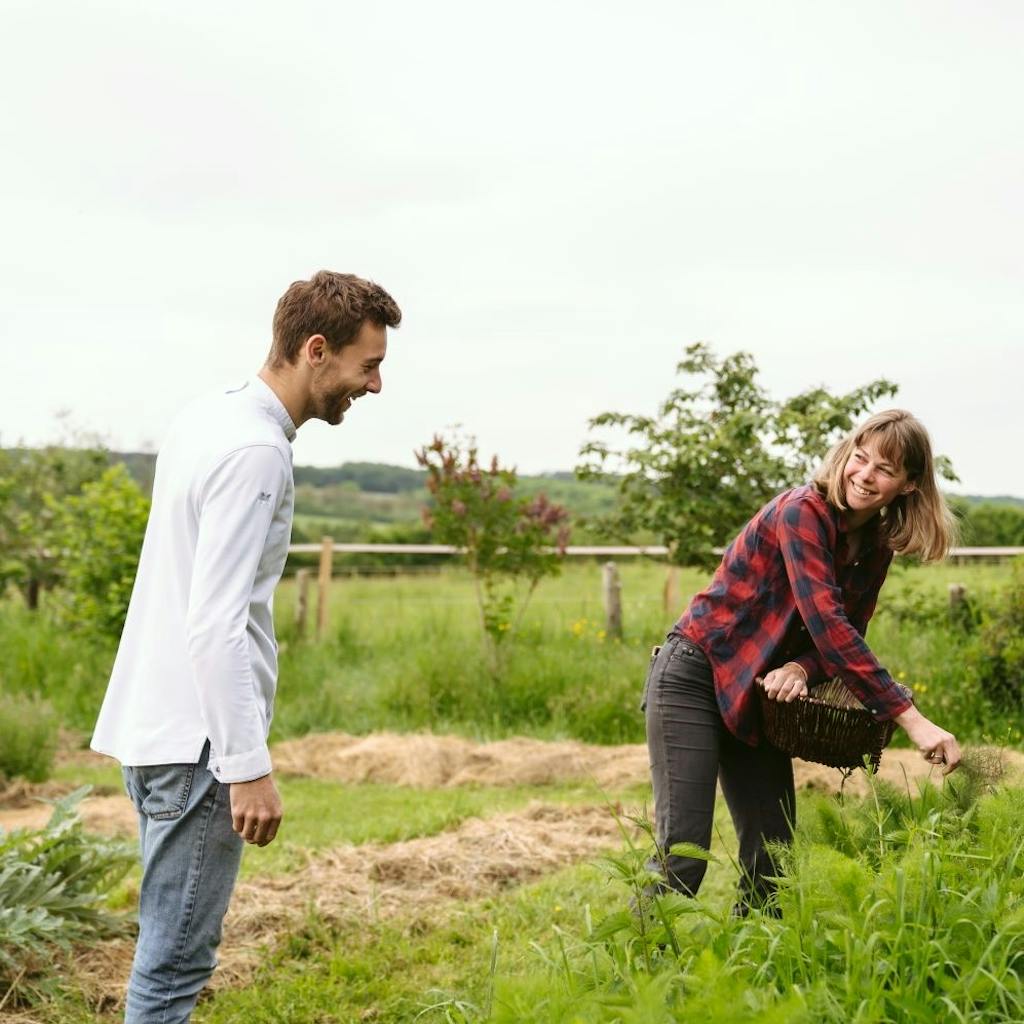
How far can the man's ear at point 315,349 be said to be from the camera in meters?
3.05

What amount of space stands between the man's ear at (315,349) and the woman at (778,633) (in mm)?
1407

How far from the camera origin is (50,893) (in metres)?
4.57

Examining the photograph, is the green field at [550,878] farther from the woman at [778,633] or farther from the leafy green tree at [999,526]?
the leafy green tree at [999,526]

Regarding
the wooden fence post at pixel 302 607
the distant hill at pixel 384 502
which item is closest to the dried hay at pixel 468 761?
the wooden fence post at pixel 302 607

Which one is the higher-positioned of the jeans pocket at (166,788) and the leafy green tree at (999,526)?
the leafy green tree at (999,526)

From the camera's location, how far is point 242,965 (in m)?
4.82

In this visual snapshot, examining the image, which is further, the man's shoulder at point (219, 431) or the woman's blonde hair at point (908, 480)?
the woman's blonde hair at point (908, 480)

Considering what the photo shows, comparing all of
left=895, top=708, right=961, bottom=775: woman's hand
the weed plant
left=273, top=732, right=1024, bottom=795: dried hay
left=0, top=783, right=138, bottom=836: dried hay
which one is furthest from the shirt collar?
left=273, top=732, right=1024, bottom=795: dried hay

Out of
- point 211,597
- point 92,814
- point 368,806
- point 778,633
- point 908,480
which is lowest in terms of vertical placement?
point 92,814

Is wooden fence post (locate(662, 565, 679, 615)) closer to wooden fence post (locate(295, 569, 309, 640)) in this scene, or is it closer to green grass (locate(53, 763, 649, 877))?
wooden fence post (locate(295, 569, 309, 640))

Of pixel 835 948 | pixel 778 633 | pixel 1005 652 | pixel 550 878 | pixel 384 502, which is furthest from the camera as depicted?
pixel 384 502

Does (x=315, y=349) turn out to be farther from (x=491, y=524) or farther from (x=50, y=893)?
(x=491, y=524)

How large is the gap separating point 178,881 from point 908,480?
88.9 inches

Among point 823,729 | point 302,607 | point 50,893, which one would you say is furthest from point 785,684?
point 302,607
